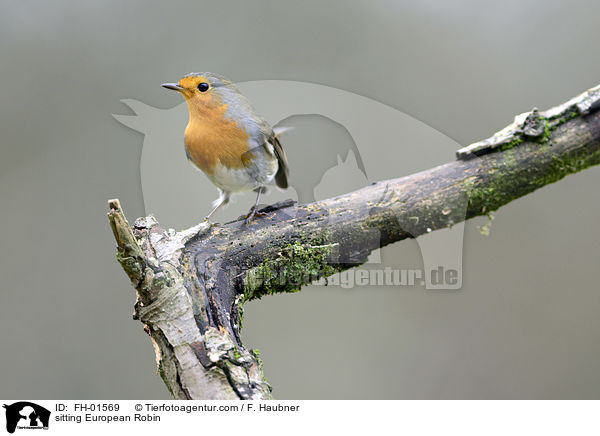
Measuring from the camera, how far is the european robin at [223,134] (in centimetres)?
220

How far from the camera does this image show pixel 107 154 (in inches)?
157

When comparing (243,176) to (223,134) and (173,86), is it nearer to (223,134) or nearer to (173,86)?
(223,134)

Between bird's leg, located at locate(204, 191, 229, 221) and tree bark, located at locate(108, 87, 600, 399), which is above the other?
bird's leg, located at locate(204, 191, 229, 221)

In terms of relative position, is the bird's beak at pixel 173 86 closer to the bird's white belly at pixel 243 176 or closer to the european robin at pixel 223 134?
the european robin at pixel 223 134

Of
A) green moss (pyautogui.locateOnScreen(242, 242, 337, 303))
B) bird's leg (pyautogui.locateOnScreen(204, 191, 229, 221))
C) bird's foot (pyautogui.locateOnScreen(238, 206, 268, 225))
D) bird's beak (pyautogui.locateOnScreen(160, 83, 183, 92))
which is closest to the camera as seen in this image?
green moss (pyautogui.locateOnScreen(242, 242, 337, 303))

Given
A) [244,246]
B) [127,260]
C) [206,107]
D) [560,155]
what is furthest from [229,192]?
[560,155]

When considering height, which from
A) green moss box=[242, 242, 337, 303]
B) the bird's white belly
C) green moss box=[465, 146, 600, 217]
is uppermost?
the bird's white belly

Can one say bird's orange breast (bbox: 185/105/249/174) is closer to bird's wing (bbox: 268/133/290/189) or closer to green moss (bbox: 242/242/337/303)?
bird's wing (bbox: 268/133/290/189)

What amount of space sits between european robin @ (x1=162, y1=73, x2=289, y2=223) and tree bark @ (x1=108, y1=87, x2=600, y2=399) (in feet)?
1.21

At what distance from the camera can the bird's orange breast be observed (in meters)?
2.19

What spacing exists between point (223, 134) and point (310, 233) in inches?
26.9

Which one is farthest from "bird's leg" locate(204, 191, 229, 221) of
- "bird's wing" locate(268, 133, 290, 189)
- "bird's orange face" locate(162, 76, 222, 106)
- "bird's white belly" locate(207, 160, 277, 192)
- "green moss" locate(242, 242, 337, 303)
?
"green moss" locate(242, 242, 337, 303)

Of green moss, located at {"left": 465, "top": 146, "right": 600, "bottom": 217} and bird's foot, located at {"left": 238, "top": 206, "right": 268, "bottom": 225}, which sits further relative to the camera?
bird's foot, located at {"left": 238, "top": 206, "right": 268, "bottom": 225}

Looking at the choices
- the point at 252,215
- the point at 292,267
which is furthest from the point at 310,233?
the point at 252,215
